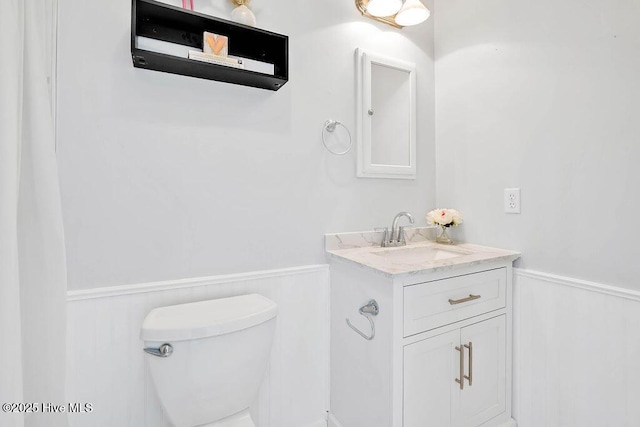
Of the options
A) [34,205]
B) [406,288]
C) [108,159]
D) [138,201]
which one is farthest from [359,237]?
[34,205]

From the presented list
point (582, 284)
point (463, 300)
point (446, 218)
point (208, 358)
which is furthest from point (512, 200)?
point (208, 358)

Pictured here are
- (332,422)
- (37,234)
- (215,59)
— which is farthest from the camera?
(332,422)

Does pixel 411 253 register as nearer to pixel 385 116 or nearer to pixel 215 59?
pixel 385 116

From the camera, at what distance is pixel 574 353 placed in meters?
1.20

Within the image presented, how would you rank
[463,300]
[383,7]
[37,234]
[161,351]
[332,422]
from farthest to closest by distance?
[383,7] → [332,422] → [463,300] → [161,351] → [37,234]

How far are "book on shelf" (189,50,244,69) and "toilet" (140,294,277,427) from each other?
2.93ft

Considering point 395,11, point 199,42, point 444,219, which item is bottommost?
point 444,219

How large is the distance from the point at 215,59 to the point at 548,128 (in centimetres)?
139

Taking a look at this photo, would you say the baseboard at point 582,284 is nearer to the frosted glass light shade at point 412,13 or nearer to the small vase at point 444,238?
the small vase at point 444,238

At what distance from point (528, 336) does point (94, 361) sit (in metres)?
1.76

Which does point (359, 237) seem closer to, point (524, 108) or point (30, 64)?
point (524, 108)

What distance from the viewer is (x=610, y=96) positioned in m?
1.10

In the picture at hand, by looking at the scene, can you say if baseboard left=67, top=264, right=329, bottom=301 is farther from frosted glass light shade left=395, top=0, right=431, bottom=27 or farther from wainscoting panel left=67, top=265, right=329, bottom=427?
frosted glass light shade left=395, top=0, right=431, bottom=27

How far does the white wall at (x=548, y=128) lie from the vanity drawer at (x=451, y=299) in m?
0.21
